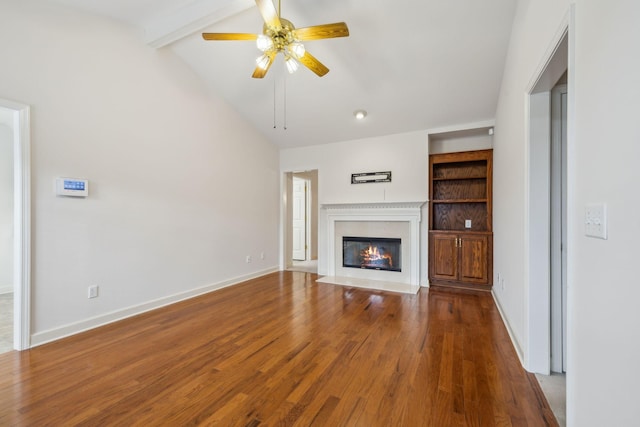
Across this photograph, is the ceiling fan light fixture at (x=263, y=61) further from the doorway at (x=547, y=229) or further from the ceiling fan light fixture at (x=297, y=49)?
the doorway at (x=547, y=229)

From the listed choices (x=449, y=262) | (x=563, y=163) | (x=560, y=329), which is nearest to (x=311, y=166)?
(x=449, y=262)

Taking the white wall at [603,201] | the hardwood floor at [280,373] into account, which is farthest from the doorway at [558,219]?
the white wall at [603,201]

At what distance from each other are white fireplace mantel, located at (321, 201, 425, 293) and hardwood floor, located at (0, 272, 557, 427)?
1.25 m

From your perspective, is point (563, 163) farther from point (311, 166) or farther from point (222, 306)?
point (311, 166)

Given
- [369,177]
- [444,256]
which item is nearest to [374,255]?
[444,256]

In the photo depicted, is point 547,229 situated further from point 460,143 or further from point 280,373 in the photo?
point 460,143

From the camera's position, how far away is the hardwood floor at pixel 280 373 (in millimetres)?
1536

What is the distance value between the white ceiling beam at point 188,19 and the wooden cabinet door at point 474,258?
412 centimetres

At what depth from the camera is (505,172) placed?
2.91 meters

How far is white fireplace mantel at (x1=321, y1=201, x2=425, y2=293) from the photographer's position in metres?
4.33

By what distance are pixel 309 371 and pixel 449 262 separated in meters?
3.12

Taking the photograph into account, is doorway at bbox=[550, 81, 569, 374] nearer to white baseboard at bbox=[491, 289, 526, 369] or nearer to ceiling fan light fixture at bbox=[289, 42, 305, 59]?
white baseboard at bbox=[491, 289, 526, 369]

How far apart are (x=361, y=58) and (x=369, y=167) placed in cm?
195

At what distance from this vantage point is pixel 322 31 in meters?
2.23
